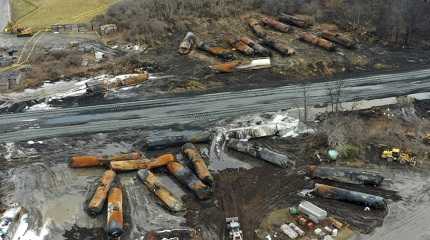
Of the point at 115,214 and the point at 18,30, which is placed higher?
the point at 18,30

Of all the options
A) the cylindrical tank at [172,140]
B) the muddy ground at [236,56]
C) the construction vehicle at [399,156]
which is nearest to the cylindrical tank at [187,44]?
the muddy ground at [236,56]

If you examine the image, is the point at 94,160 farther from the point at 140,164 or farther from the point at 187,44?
the point at 187,44

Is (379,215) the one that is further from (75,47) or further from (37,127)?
(75,47)

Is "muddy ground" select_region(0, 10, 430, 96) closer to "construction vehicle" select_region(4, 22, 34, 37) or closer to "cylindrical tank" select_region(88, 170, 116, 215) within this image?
"construction vehicle" select_region(4, 22, 34, 37)

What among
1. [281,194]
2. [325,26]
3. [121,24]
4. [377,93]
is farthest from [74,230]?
[325,26]

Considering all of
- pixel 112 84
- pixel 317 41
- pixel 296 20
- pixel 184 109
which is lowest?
pixel 184 109

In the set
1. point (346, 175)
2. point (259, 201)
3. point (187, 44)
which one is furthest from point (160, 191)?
point (187, 44)
